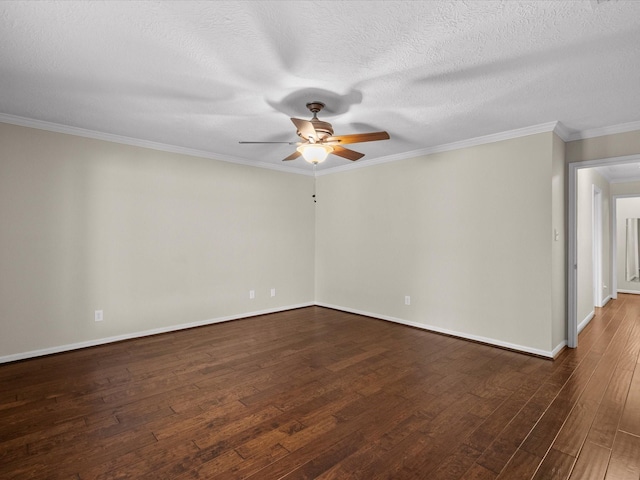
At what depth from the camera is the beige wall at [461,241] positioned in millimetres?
3463

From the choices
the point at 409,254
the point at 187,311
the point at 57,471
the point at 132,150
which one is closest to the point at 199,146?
the point at 132,150

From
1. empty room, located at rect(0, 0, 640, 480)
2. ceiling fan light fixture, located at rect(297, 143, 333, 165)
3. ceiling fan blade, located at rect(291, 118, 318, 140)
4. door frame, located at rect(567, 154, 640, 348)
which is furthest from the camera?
door frame, located at rect(567, 154, 640, 348)

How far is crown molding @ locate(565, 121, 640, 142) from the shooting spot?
328 centimetres

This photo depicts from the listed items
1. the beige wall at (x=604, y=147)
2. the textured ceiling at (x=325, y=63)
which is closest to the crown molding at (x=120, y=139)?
the textured ceiling at (x=325, y=63)

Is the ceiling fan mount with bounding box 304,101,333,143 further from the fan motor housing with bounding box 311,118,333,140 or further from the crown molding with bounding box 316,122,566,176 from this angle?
the crown molding with bounding box 316,122,566,176

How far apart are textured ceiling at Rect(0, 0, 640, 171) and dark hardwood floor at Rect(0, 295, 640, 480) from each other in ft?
7.72

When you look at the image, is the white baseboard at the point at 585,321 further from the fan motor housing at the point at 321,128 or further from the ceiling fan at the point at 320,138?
the fan motor housing at the point at 321,128

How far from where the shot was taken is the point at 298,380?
2855 mm

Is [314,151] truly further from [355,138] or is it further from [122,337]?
[122,337]

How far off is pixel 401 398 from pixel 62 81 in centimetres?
346

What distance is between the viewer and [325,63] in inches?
87.7

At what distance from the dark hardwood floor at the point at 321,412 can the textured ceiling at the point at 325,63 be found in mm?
2352

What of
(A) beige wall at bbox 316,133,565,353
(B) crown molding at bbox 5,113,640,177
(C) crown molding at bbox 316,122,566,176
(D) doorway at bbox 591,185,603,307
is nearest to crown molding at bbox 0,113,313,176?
(B) crown molding at bbox 5,113,640,177

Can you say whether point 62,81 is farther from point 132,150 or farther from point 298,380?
point 298,380
